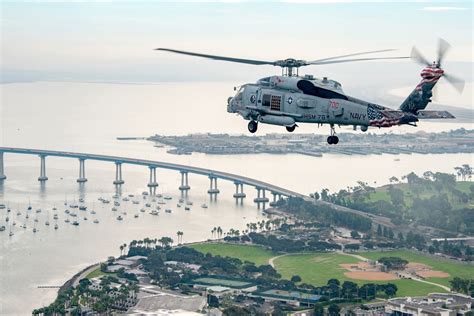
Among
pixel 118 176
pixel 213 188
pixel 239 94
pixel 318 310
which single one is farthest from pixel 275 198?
pixel 239 94

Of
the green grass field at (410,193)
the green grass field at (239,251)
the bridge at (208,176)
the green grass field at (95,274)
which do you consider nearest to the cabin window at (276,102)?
the green grass field at (95,274)

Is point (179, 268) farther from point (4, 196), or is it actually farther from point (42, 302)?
point (4, 196)

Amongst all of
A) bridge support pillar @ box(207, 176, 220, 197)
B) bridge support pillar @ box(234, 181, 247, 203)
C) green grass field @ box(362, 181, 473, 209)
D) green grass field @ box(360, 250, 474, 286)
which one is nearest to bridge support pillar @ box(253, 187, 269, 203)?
bridge support pillar @ box(234, 181, 247, 203)

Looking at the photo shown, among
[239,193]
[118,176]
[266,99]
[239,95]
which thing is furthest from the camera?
[118,176]

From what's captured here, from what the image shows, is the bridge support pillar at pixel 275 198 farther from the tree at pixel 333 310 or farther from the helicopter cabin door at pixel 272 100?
the helicopter cabin door at pixel 272 100

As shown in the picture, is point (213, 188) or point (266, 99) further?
point (213, 188)

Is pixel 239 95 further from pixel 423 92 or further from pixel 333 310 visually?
pixel 333 310

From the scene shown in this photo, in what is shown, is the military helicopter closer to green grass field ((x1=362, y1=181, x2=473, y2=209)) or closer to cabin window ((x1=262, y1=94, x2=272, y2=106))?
cabin window ((x1=262, y1=94, x2=272, y2=106))
